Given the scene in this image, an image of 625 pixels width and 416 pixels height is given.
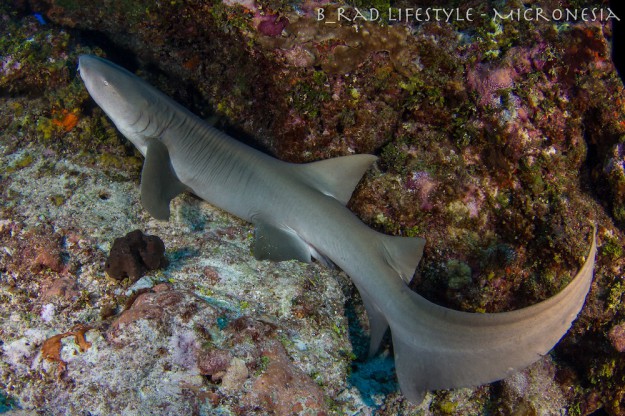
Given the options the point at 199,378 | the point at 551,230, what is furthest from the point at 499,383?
the point at 199,378

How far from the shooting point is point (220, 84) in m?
4.67

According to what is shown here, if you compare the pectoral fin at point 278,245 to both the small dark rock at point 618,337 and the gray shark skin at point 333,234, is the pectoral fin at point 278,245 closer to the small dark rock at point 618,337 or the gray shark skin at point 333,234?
the gray shark skin at point 333,234

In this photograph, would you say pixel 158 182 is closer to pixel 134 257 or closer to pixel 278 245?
pixel 134 257

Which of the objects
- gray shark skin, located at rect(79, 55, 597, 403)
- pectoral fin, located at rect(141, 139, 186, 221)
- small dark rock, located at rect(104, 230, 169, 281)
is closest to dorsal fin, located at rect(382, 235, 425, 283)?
gray shark skin, located at rect(79, 55, 597, 403)

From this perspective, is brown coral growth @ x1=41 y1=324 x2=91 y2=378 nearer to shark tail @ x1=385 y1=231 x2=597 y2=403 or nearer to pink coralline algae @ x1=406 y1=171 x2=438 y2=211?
shark tail @ x1=385 y1=231 x2=597 y2=403

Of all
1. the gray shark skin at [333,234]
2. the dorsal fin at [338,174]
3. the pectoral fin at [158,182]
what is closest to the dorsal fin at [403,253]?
the gray shark skin at [333,234]

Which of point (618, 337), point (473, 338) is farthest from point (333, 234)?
point (618, 337)

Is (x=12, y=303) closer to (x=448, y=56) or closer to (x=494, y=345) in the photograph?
(x=494, y=345)

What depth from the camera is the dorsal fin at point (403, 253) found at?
3.00 meters

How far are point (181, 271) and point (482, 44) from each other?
139 inches

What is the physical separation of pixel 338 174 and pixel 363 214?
22.4 inches

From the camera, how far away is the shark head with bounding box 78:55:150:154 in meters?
3.82

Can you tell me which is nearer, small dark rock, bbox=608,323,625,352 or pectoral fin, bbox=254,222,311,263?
pectoral fin, bbox=254,222,311,263

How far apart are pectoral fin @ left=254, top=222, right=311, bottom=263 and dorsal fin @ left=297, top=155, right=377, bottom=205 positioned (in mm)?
558
